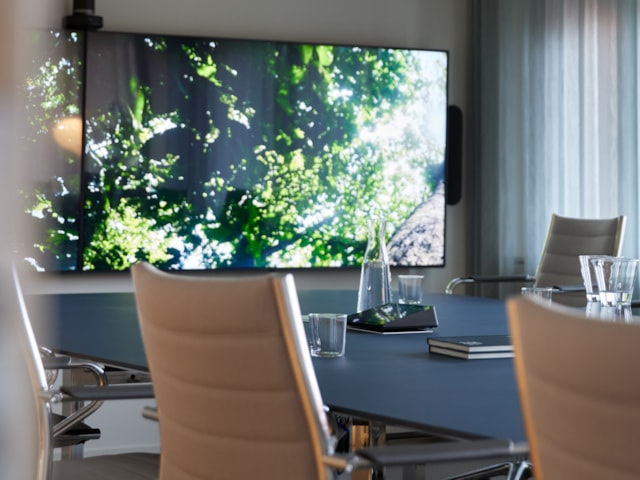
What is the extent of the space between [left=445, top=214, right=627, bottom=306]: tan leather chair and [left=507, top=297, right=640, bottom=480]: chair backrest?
3675 mm

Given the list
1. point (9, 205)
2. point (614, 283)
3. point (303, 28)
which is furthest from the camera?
point (303, 28)

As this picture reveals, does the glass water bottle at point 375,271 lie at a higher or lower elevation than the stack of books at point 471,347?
higher

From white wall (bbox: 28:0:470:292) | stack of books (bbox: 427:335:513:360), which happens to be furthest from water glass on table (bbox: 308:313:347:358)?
white wall (bbox: 28:0:470:292)

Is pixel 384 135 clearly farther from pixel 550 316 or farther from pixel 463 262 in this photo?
pixel 550 316

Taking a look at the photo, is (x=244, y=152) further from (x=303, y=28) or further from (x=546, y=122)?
(x=546, y=122)

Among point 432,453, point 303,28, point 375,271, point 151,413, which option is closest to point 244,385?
point 432,453

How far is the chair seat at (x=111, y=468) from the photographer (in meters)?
2.32

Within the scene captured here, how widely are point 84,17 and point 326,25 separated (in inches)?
62.3

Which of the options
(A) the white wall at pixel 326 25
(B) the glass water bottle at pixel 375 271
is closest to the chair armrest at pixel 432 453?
(B) the glass water bottle at pixel 375 271

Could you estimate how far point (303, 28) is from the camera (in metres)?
6.58

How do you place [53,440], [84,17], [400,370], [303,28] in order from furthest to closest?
[303,28]
[84,17]
[53,440]
[400,370]

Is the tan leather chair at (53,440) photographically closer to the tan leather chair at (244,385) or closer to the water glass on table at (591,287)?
the tan leather chair at (244,385)

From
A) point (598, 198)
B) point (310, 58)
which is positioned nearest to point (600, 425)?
point (598, 198)

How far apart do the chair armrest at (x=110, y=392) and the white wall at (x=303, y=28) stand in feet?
11.1
